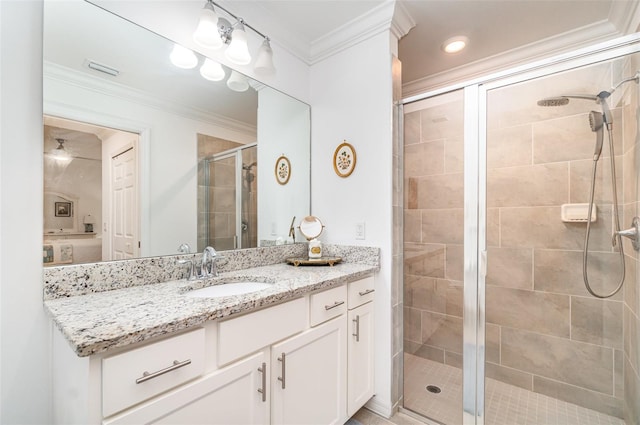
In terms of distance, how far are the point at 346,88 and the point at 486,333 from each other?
1.75 metres

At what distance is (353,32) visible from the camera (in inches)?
73.4

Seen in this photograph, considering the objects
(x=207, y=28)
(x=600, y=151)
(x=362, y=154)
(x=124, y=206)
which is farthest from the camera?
(x=362, y=154)

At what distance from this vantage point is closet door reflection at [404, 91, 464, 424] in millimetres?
1667

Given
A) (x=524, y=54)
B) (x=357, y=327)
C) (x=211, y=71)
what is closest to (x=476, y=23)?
(x=524, y=54)

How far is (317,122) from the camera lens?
2.11m

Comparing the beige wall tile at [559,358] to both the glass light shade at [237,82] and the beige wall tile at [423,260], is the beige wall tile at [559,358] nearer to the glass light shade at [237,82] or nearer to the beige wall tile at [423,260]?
A: the beige wall tile at [423,260]

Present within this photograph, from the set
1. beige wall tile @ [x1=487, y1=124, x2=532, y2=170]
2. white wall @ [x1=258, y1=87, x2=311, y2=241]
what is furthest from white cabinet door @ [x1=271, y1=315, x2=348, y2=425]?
beige wall tile @ [x1=487, y1=124, x2=532, y2=170]

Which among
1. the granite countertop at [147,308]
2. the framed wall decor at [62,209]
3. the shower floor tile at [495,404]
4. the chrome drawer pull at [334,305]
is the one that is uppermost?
the framed wall decor at [62,209]

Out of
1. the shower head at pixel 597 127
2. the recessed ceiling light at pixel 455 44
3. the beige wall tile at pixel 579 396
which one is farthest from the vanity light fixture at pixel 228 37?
the beige wall tile at pixel 579 396

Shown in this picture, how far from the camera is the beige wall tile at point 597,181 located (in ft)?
4.72

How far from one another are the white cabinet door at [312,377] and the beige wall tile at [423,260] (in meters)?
0.64

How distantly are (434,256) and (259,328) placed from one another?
1.24m

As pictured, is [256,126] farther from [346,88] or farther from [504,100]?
[504,100]

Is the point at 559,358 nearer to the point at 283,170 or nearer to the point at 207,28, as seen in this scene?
the point at 283,170
